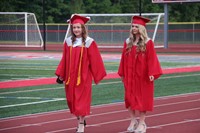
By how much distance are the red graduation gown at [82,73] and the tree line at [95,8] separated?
132 feet

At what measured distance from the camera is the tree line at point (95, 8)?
51.1 m

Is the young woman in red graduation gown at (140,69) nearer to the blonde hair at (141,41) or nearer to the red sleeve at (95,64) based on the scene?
the blonde hair at (141,41)

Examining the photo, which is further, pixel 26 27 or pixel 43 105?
pixel 26 27

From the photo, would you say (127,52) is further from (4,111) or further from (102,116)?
(4,111)

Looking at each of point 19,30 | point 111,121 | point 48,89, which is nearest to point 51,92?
point 48,89

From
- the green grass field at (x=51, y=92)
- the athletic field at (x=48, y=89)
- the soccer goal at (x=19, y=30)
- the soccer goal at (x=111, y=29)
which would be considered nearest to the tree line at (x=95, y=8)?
the soccer goal at (x=19, y=30)

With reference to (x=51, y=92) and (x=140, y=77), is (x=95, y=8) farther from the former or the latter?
(x=140, y=77)

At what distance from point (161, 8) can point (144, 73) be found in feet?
159

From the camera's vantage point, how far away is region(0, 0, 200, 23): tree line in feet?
168

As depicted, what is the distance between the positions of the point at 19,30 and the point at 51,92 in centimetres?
2640

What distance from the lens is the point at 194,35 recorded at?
4731 centimetres

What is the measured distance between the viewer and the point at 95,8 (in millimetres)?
56938

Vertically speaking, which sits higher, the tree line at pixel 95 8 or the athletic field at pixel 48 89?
the tree line at pixel 95 8

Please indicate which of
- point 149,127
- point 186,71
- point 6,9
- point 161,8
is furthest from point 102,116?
point 161,8
